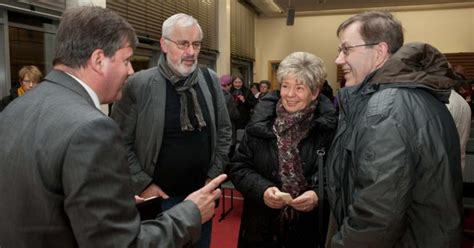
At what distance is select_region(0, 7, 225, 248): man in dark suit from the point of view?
880mm

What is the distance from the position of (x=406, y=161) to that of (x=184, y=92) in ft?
3.88

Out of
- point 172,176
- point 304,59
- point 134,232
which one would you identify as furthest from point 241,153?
point 134,232

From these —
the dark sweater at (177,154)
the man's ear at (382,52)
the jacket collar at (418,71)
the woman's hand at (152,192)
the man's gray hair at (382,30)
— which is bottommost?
the woman's hand at (152,192)

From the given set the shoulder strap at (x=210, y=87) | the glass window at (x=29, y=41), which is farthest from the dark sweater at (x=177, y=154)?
the glass window at (x=29, y=41)

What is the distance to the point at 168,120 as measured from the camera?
1999 mm

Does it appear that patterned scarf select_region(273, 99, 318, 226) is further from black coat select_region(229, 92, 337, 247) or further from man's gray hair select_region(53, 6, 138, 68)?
man's gray hair select_region(53, 6, 138, 68)

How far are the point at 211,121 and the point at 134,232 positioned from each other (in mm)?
1232

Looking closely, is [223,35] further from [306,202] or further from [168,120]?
[306,202]

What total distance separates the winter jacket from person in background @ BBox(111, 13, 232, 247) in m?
0.90

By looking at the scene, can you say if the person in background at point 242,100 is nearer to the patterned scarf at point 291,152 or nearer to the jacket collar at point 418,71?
the patterned scarf at point 291,152

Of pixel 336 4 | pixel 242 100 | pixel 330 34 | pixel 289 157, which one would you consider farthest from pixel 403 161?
pixel 330 34

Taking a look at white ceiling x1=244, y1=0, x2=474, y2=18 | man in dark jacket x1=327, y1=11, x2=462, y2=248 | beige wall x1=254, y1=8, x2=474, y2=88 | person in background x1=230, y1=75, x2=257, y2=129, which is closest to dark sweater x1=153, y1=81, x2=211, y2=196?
man in dark jacket x1=327, y1=11, x2=462, y2=248

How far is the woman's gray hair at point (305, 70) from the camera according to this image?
→ 1971 mm

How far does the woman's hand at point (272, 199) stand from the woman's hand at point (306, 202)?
5 cm
